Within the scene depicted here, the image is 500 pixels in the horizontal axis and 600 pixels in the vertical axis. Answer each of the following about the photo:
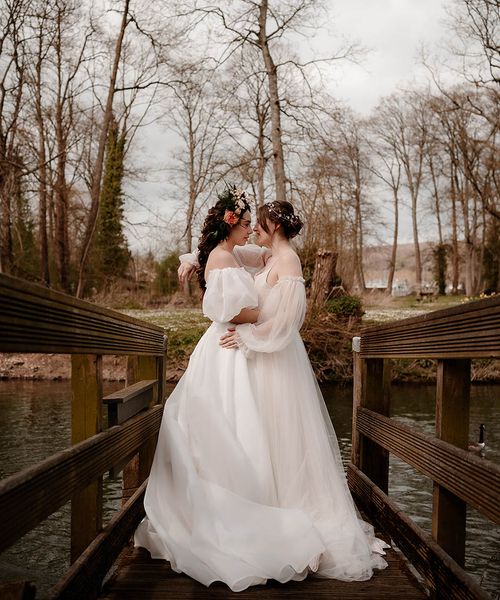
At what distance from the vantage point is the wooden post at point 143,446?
15.8 ft

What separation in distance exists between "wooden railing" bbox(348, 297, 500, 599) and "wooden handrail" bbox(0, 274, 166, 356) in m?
1.44

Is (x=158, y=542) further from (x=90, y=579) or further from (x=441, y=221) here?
(x=441, y=221)

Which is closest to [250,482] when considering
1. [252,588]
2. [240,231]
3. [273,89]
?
[252,588]

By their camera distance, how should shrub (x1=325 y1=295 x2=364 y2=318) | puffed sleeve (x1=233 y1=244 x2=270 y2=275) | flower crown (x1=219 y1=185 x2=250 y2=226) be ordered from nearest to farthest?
flower crown (x1=219 y1=185 x2=250 y2=226) → puffed sleeve (x1=233 y1=244 x2=270 y2=275) → shrub (x1=325 y1=295 x2=364 y2=318)

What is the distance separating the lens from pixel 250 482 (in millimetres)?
3525

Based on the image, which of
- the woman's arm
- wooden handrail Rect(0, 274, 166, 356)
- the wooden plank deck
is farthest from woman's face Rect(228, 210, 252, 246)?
the wooden plank deck

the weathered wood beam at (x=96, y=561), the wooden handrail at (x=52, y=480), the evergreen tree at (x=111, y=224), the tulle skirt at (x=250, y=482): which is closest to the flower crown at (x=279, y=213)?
the tulle skirt at (x=250, y=482)

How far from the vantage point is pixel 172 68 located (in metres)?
21.7

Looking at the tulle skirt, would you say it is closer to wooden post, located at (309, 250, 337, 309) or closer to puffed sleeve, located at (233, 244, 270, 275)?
puffed sleeve, located at (233, 244, 270, 275)

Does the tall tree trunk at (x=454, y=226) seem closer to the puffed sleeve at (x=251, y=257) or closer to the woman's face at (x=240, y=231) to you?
the puffed sleeve at (x=251, y=257)

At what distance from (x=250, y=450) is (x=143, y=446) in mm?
1436

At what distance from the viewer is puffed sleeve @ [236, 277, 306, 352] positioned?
13.0 feet

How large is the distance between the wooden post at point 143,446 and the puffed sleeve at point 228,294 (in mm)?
1139

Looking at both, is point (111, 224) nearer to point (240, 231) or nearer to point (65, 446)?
point (65, 446)
